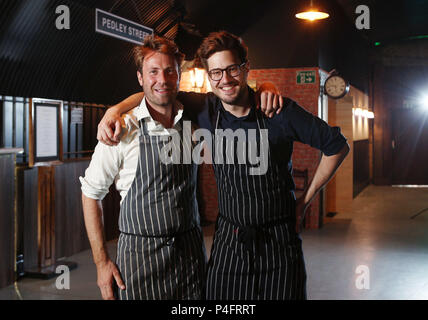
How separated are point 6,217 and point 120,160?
302 centimetres

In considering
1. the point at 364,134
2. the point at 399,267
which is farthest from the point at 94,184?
the point at 364,134

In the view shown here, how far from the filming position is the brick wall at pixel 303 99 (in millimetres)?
7863

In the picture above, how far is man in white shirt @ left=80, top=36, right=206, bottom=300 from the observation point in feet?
7.27

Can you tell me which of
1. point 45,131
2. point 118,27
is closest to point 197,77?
point 118,27

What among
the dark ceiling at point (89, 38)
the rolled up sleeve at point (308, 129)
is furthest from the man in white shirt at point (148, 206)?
the dark ceiling at point (89, 38)

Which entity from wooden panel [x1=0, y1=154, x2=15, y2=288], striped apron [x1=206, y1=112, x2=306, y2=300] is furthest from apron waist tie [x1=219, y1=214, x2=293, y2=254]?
wooden panel [x1=0, y1=154, x2=15, y2=288]

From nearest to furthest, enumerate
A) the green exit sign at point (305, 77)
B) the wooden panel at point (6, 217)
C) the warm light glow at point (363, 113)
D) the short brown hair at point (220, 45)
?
1. the short brown hair at point (220, 45)
2. the wooden panel at point (6, 217)
3. the green exit sign at point (305, 77)
4. the warm light glow at point (363, 113)

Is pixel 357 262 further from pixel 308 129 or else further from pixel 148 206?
pixel 148 206

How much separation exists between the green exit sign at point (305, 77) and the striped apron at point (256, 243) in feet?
19.2

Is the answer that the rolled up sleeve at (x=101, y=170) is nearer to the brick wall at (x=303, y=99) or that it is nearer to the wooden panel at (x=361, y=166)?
the brick wall at (x=303, y=99)

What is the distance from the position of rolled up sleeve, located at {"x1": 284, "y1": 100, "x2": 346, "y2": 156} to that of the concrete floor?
2.74 metres

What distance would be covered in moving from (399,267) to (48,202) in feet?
13.3

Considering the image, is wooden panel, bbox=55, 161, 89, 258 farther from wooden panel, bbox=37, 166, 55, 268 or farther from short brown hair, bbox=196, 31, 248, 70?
short brown hair, bbox=196, 31, 248, 70

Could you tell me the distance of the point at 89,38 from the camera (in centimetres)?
577
